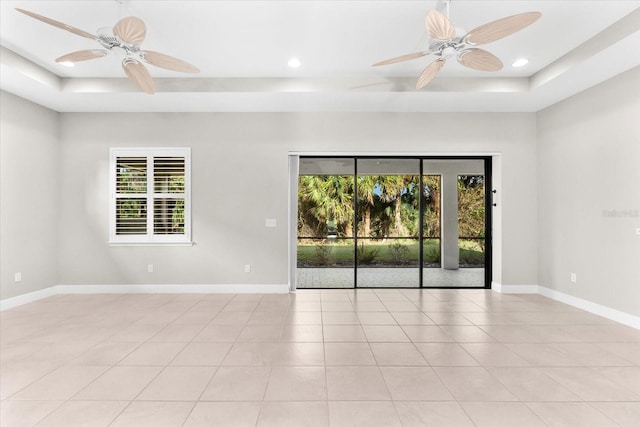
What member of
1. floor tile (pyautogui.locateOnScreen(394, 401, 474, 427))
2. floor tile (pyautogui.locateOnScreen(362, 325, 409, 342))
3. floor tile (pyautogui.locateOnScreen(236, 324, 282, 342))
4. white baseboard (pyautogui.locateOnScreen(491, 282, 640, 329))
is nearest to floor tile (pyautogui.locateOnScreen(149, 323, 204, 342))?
floor tile (pyautogui.locateOnScreen(236, 324, 282, 342))

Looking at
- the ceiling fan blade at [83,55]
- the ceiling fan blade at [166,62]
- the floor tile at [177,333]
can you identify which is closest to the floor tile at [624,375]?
the floor tile at [177,333]

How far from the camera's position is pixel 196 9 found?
3121 mm

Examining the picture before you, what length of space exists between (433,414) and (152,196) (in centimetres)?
498

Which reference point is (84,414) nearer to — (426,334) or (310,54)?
(426,334)

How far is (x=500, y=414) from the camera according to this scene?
2111 millimetres

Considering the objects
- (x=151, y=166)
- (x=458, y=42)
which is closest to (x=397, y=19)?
(x=458, y=42)

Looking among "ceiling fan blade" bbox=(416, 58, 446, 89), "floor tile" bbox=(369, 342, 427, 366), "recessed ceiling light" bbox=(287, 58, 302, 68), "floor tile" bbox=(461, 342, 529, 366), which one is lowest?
"floor tile" bbox=(461, 342, 529, 366)

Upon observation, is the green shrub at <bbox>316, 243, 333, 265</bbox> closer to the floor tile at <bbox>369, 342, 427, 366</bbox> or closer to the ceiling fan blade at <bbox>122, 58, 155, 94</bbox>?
the floor tile at <bbox>369, 342, 427, 366</bbox>

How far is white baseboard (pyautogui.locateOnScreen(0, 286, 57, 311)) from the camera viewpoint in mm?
4562

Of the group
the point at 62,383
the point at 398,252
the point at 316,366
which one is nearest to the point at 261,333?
the point at 316,366

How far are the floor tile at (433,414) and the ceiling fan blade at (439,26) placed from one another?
2.68m

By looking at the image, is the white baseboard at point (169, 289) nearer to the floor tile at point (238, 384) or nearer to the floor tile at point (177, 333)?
the floor tile at point (177, 333)

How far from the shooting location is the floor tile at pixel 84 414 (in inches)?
79.5

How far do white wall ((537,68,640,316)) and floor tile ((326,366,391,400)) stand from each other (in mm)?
3311
